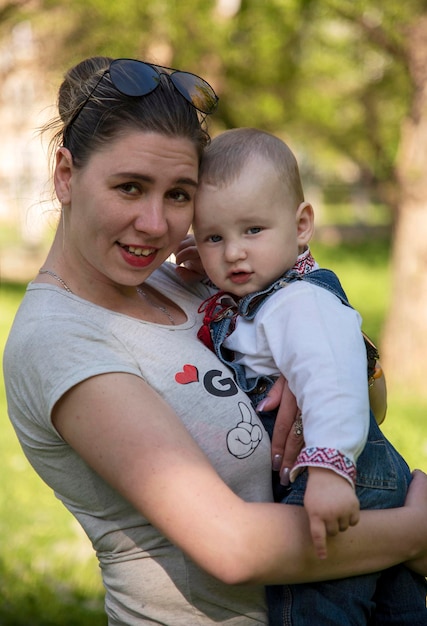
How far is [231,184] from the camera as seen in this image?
93.2 inches

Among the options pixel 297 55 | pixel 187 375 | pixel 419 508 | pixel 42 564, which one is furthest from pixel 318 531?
pixel 297 55

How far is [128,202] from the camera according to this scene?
221 cm

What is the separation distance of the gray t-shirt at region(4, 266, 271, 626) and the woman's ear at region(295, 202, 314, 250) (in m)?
0.47

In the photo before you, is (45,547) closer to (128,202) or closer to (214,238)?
(214,238)

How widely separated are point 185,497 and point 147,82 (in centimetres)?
105

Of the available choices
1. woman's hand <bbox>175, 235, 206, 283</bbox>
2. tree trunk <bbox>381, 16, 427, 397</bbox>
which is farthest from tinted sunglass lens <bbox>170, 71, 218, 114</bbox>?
tree trunk <bbox>381, 16, 427, 397</bbox>

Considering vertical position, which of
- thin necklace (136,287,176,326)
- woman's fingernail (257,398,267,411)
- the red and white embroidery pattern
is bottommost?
woman's fingernail (257,398,267,411)

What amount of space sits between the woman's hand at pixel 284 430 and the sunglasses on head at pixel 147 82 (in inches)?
31.3

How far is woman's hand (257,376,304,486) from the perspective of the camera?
7.09 ft

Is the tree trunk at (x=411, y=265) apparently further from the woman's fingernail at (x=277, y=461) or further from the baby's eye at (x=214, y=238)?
the woman's fingernail at (x=277, y=461)

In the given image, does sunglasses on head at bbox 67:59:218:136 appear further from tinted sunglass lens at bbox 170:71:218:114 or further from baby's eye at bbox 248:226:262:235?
baby's eye at bbox 248:226:262:235

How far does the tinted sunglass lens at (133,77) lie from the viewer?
2.24m

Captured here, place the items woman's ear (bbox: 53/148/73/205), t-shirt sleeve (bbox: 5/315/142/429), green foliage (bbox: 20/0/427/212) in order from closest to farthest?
t-shirt sleeve (bbox: 5/315/142/429)
woman's ear (bbox: 53/148/73/205)
green foliage (bbox: 20/0/427/212)

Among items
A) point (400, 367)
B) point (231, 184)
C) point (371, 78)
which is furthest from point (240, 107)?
point (231, 184)
